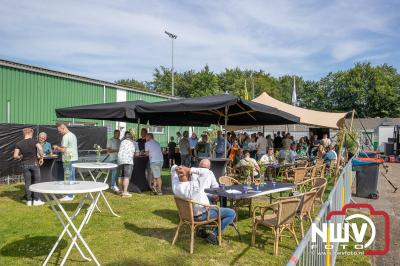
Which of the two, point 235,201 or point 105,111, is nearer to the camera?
point 235,201

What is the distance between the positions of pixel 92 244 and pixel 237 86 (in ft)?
181

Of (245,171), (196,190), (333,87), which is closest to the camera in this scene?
(196,190)

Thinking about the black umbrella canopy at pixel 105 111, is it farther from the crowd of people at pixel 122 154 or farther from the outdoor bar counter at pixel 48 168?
the outdoor bar counter at pixel 48 168

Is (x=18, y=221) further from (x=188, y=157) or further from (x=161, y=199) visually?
(x=188, y=157)

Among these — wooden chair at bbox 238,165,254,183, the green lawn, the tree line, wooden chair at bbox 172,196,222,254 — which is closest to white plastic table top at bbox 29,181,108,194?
the green lawn

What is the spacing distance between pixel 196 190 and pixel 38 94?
11775 mm

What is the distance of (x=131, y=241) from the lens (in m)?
5.56

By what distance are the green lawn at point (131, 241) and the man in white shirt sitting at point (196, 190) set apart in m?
0.40

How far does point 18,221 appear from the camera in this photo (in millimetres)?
6551

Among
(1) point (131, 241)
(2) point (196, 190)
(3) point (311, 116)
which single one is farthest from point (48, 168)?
(3) point (311, 116)

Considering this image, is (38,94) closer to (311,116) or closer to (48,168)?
(48,168)

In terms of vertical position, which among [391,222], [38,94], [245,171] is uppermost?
[38,94]

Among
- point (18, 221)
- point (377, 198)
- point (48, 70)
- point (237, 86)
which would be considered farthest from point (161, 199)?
point (237, 86)

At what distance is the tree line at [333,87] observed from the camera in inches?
2142
